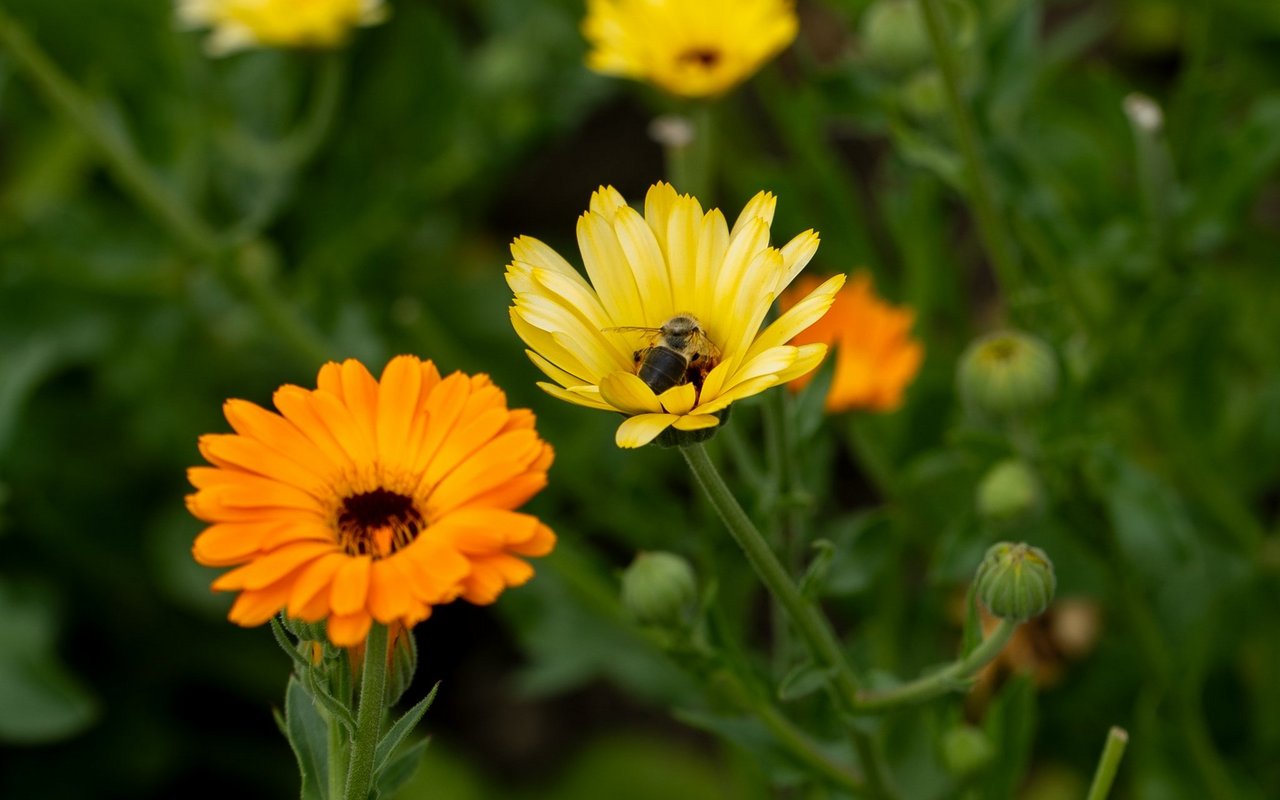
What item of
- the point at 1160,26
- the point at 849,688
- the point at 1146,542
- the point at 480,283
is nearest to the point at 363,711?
the point at 849,688

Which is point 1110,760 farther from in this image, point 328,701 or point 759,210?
point 328,701

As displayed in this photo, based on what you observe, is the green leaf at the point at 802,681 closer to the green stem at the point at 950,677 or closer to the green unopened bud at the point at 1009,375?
the green stem at the point at 950,677

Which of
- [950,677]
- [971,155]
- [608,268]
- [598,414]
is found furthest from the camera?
[598,414]

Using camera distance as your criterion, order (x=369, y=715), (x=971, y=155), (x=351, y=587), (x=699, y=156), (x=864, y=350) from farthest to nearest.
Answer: (x=699, y=156), (x=864, y=350), (x=971, y=155), (x=369, y=715), (x=351, y=587)

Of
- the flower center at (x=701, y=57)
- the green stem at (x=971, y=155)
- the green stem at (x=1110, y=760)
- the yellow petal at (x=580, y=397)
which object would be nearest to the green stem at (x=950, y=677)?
the green stem at (x=1110, y=760)

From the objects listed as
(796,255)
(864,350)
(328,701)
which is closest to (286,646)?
(328,701)

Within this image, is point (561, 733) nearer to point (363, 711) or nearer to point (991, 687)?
point (991, 687)

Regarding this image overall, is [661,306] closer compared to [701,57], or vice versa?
[661,306]
